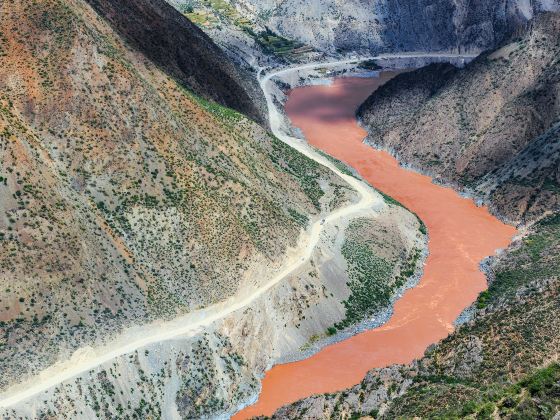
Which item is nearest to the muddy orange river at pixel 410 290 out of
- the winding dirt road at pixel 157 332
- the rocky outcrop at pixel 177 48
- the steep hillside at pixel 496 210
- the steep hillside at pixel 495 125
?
the steep hillside at pixel 496 210

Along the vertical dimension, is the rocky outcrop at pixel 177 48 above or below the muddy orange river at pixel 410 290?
above

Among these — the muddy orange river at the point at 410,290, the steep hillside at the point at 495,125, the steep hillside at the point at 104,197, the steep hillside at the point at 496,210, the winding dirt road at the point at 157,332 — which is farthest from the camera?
the steep hillside at the point at 495,125

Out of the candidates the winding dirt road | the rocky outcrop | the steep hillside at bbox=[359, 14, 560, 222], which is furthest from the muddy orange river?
the rocky outcrop

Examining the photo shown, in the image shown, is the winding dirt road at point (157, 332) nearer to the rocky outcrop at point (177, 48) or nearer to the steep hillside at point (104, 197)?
the steep hillside at point (104, 197)

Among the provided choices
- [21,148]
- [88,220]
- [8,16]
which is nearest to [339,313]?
[88,220]

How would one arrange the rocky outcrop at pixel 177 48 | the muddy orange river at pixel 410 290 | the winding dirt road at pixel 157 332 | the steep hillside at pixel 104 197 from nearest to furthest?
the winding dirt road at pixel 157 332 → the steep hillside at pixel 104 197 → the muddy orange river at pixel 410 290 → the rocky outcrop at pixel 177 48

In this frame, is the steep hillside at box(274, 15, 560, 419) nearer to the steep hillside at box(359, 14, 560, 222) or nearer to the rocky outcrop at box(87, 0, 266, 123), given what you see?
the steep hillside at box(359, 14, 560, 222)

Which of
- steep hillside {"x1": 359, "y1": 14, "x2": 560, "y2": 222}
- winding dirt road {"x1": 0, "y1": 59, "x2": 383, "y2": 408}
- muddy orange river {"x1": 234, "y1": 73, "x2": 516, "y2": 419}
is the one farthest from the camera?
steep hillside {"x1": 359, "y1": 14, "x2": 560, "y2": 222}

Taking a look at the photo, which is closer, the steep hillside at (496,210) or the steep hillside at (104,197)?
the steep hillside at (496,210)
